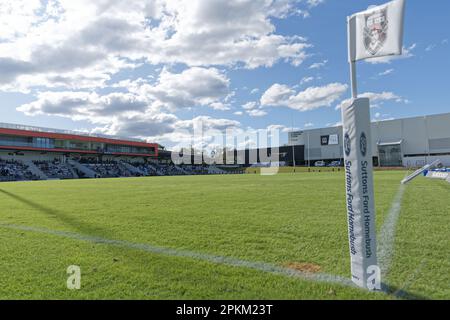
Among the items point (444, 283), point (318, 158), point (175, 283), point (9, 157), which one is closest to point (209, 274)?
point (175, 283)

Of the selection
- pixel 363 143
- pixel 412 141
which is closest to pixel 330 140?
pixel 412 141

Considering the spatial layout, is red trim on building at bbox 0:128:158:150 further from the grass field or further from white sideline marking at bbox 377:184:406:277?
white sideline marking at bbox 377:184:406:277

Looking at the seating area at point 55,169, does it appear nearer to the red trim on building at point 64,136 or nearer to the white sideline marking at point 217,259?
the red trim on building at point 64,136

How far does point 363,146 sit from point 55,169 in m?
59.8

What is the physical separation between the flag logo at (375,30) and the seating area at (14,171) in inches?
2110

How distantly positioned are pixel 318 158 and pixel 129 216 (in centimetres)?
8080

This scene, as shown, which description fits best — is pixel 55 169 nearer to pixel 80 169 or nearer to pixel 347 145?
pixel 80 169

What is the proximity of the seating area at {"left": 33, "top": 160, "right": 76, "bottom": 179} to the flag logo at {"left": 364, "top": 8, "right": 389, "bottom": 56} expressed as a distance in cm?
5686

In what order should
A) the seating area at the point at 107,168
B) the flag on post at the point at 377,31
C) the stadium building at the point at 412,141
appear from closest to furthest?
the flag on post at the point at 377,31 < the seating area at the point at 107,168 < the stadium building at the point at 412,141

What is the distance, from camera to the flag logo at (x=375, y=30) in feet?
8.82

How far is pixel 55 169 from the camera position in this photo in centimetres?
5288

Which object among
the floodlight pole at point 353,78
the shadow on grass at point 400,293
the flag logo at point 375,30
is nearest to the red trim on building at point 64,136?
the floodlight pole at point 353,78

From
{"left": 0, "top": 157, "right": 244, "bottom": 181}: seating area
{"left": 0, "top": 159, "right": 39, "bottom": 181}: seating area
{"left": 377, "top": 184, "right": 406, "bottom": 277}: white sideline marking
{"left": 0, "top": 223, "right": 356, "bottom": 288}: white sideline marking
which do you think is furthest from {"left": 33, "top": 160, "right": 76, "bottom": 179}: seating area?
{"left": 377, "top": 184, "right": 406, "bottom": 277}: white sideline marking
